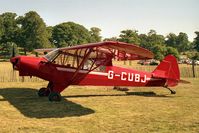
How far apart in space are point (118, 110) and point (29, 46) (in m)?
82.0

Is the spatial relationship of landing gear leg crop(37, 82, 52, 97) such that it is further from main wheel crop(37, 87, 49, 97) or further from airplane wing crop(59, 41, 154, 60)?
airplane wing crop(59, 41, 154, 60)

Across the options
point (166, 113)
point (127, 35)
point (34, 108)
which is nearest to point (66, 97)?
point (34, 108)

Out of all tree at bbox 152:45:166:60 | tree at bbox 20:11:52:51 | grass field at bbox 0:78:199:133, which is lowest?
grass field at bbox 0:78:199:133

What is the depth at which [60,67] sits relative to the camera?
14570 millimetres

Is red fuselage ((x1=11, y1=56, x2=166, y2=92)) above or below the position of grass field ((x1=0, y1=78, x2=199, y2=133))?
above

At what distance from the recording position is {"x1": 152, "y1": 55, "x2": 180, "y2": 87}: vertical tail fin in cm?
1728

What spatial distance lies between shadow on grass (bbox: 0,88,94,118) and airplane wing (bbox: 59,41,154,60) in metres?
2.67

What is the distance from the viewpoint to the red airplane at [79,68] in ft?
45.1

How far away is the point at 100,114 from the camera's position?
36.9 ft

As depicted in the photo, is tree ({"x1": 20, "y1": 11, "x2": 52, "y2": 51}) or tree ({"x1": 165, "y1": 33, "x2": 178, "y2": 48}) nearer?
tree ({"x1": 20, "y1": 11, "x2": 52, "y2": 51})

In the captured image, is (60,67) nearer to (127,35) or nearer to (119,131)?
(119,131)

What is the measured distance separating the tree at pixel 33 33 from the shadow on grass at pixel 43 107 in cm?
7536

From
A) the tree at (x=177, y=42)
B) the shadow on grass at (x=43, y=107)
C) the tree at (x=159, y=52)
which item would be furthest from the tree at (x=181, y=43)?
the shadow on grass at (x=43, y=107)

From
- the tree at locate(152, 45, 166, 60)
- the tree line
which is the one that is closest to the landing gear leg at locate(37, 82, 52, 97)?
the tree line
